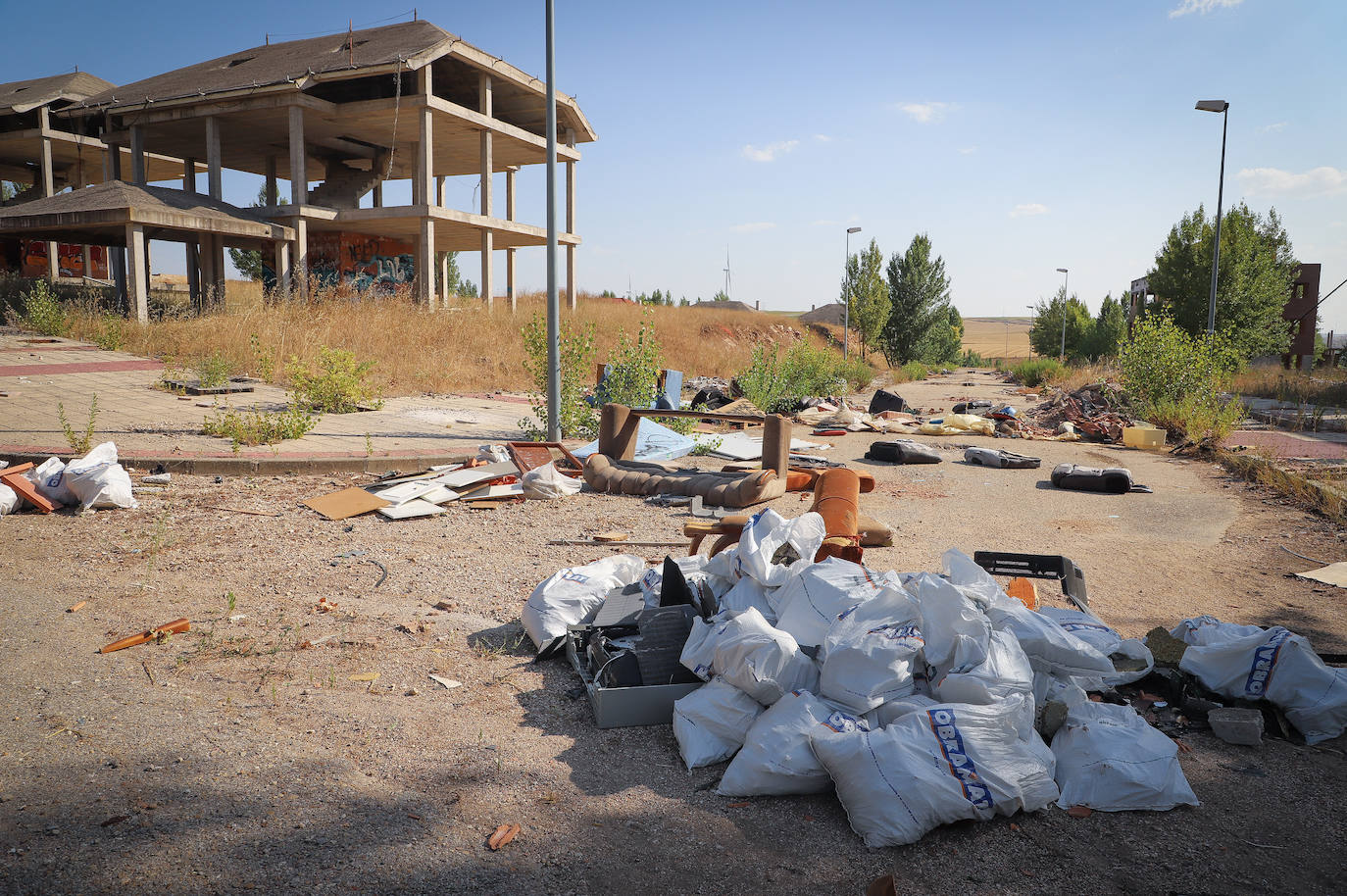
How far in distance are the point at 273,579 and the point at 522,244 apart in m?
25.9

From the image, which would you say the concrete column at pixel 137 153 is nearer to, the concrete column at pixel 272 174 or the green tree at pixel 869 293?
the concrete column at pixel 272 174

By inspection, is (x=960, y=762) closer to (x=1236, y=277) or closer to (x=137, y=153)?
(x=137, y=153)

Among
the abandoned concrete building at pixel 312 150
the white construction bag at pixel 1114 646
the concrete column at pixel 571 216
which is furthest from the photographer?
the concrete column at pixel 571 216

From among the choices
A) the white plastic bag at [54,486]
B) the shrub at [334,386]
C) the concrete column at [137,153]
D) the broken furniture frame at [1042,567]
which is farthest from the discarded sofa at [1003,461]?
the concrete column at [137,153]

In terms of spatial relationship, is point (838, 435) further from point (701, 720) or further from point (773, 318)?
point (773, 318)

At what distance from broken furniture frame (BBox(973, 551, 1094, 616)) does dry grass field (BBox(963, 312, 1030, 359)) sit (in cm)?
10251

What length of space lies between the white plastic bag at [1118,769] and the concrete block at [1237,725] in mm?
456

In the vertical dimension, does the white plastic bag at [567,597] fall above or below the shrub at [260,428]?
below

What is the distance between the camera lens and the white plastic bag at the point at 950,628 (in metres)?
2.84

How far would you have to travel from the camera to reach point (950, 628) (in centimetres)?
294

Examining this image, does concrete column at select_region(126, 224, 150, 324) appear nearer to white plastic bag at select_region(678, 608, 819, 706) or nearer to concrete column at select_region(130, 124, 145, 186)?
concrete column at select_region(130, 124, 145, 186)

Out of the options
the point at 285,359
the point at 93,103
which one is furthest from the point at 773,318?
the point at 285,359

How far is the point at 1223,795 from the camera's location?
2.71m

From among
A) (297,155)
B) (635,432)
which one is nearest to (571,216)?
(297,155)
